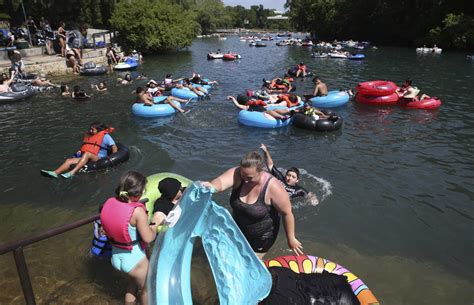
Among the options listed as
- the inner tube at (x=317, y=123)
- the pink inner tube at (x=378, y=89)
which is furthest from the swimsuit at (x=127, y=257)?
the pink inner tube at (x=378, y=89)

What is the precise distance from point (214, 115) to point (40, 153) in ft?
19.7

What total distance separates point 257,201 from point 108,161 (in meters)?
5.99

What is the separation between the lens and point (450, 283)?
211 inches

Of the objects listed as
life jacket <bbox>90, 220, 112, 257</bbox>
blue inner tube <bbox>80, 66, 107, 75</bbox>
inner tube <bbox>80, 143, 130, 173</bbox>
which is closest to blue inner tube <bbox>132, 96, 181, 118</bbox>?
inner tube <bbox>80, 143, 130, 173</bbox>

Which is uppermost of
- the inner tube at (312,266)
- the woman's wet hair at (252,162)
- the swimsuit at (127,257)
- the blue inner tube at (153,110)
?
the woman's wet hair at (252,162)

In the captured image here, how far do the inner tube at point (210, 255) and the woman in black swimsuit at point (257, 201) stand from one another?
15.1 inches

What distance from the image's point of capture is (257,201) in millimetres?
3713

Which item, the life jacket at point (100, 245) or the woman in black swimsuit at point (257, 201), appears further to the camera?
the life jacket at point (100, 245)

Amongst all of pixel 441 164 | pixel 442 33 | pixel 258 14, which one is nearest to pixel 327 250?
pixel 441 164

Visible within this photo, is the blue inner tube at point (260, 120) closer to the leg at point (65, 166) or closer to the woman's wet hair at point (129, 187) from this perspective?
the leg at point (65, 166)

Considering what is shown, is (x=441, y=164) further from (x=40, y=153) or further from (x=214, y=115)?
(x=40, y=153)

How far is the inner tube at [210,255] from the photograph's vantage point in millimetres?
3084

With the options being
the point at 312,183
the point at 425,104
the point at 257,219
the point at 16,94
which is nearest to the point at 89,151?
the point at 312,183

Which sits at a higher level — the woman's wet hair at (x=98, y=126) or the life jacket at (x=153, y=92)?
the woman's wet hair at (x=98, y=126)
